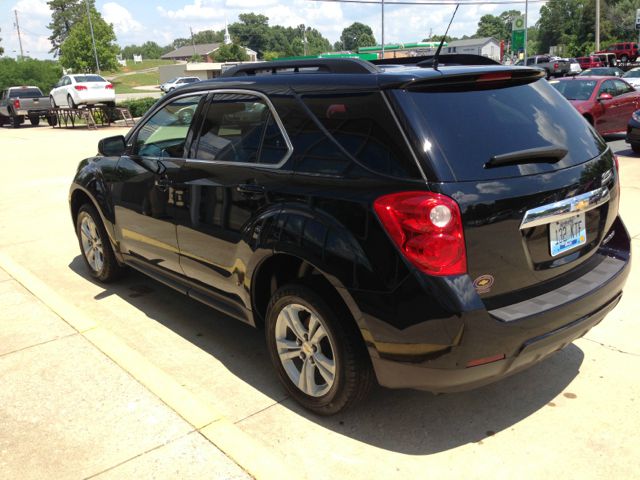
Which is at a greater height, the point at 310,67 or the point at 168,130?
the point at 310,67

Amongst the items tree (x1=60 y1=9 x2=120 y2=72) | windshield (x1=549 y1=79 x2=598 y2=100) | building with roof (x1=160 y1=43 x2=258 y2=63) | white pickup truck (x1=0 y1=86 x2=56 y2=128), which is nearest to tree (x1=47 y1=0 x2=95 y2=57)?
building with roof (x1=160 y1=43 x2=258 y2=63)

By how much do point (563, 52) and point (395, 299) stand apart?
91.1 m

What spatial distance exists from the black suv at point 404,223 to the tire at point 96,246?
174 centimetres

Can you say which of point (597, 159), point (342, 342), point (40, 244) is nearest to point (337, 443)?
point (342, 342)

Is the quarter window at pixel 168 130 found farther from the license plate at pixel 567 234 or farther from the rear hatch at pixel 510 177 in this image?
the license plate at pixel 567 234

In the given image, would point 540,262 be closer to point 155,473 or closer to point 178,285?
point 155,473

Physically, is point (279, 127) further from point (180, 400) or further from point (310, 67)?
point (180, 400)

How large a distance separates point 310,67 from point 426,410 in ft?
6.79

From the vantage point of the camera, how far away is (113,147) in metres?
4.85

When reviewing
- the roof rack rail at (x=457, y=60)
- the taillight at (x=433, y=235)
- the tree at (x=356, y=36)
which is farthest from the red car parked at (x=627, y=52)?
the tree at (x=356, y=36)

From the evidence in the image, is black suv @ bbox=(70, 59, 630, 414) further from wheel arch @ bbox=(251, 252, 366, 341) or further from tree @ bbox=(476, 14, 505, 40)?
tree @ bbox=(476, 14, 505, 40)

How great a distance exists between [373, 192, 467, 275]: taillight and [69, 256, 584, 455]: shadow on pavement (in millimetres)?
997

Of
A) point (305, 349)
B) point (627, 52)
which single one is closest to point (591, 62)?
point (627, 52)

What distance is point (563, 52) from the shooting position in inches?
3273
